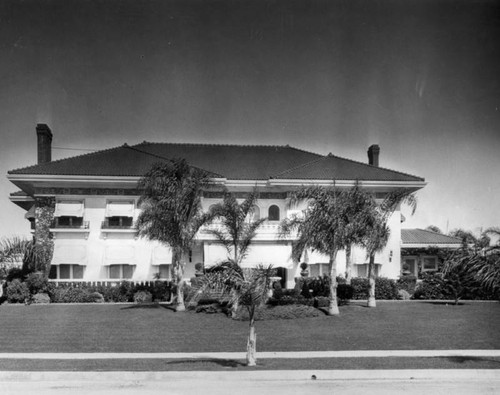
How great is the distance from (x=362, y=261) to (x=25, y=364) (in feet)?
78.6

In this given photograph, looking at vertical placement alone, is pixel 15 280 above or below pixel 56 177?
below

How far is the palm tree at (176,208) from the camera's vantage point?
22094mm

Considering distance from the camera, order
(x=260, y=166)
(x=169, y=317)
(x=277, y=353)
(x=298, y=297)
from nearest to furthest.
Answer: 1. (x=277, y=353)
2. (x=169, y=317)
3. (x=298, y=297)
4. (x=260, y=166)

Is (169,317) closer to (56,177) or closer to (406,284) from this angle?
(56,177)

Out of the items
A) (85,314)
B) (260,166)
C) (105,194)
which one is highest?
(260,166)

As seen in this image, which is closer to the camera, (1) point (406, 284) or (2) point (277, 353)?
(2) point (277, 353)

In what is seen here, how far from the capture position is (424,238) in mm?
39188

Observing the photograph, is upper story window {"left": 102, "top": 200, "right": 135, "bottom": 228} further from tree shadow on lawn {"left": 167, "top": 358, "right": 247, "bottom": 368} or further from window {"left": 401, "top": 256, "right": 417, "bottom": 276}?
window {"left": 401, "top": 256, "right": 417, "bottom": 276}

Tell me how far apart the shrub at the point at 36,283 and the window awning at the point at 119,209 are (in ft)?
19.8

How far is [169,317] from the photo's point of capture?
20.1 meters

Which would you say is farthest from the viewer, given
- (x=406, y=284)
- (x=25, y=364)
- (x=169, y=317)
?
(x=406, y=284)

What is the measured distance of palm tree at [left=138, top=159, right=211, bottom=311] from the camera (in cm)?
2209

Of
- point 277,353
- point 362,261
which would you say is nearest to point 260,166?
point 362,261

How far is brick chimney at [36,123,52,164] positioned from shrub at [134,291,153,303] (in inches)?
562
